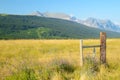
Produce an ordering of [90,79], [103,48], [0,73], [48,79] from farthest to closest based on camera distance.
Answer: [103,48] → [0,73] → [48,79] → [90,79]

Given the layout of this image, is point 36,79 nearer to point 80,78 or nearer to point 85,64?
point 80,78

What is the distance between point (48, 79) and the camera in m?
12.6

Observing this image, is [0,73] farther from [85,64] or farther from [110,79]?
[110,79]

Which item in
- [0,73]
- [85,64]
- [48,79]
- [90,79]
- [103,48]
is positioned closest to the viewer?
[90,79]

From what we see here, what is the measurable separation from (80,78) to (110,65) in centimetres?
529

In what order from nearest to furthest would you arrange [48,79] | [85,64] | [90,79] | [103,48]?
[90,79], [48,79], [85,64], [103,48]

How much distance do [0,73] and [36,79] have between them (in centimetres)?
330

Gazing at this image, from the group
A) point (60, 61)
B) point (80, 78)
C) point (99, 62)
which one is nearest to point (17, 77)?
point (80, 78)

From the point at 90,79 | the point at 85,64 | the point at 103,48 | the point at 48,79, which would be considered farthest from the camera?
the point at 103,48

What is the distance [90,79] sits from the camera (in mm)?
11430

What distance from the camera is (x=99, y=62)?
16.2 metres

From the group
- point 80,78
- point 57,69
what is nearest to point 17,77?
point 80,78

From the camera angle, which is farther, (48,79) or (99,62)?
(99,62)

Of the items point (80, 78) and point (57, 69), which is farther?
point (57, 69)
